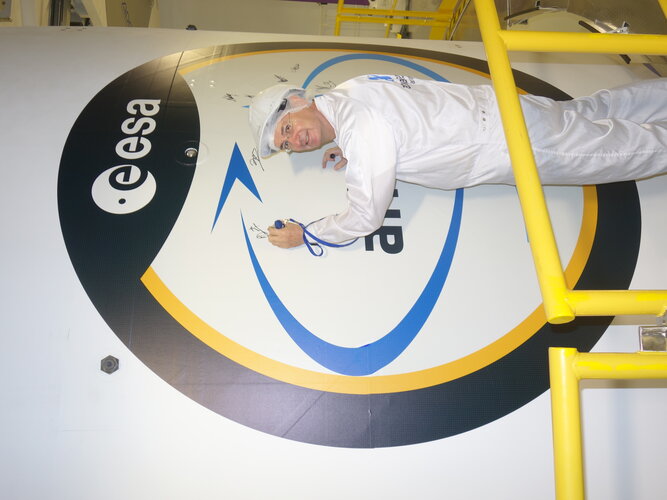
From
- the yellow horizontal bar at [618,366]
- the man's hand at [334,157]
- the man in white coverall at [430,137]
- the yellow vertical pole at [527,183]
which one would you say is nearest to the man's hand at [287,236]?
the man in white coverall at [430,137]

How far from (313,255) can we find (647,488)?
1.46m

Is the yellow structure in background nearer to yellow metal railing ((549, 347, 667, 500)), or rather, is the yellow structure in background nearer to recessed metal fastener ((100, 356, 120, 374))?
recessed metal fastener ((100, 356, 120, 374))

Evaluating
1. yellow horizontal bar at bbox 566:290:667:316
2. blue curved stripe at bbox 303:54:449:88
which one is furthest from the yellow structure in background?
yellow horizontal bar at bbox 566:290:667:316

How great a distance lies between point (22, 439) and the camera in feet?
5.76

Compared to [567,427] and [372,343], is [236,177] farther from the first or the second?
[567,427]

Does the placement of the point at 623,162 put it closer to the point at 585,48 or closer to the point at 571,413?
the point at 585,48

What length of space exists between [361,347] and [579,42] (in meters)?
1.31

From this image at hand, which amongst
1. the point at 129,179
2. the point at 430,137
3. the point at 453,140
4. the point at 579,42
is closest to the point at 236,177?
the point at 129,179

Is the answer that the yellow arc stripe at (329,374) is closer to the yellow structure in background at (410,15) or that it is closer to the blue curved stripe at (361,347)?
the blue curved stripe at (361,347)

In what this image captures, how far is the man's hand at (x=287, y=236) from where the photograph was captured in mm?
2057

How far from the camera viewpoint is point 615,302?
1249mm

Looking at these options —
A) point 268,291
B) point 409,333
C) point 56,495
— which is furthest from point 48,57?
point 409,333

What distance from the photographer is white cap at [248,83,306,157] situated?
2270mm

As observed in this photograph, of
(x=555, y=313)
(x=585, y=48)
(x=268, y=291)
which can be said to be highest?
(x=585, y=48)
